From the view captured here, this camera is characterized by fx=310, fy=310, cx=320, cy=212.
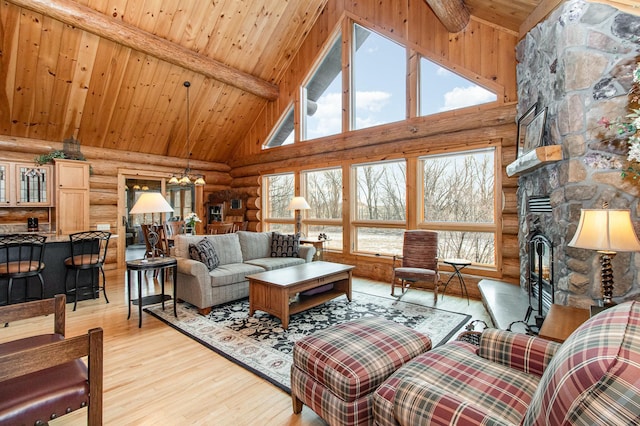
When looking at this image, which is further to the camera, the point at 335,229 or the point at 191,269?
the point at 335,229

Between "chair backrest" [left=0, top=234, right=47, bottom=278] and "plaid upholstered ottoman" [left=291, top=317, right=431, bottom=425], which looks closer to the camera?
"plaid upholstered ottoman" [left=291, top=317, right=431, bottom=425]

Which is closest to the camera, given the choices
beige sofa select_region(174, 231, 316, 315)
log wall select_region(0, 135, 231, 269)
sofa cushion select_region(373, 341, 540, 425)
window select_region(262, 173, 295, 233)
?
sofa cushion select_region(373, 341, 540, 425)

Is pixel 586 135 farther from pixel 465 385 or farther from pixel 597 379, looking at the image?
pixel 597 379

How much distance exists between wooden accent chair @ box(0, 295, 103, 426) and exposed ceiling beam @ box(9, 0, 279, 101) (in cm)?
513

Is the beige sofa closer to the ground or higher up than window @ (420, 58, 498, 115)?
closer to the ground

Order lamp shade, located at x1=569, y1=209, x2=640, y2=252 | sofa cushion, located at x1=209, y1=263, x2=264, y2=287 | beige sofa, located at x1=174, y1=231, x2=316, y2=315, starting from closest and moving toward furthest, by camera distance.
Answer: lamp shade, located at x1=569, y1=209, x2=640, y2=252
beige sofa, located at x1=174, y1=231, x2=316, y2=315
sofa cushion, located at x1=209, y1=263, x2=264, y2=287

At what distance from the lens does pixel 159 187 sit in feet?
26.0

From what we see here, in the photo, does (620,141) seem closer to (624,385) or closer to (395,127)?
(624,385)

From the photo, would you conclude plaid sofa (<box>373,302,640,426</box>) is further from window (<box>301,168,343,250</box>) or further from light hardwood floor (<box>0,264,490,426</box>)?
window (<box>301,168,343,250</box>)

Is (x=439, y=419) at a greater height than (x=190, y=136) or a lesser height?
lesser

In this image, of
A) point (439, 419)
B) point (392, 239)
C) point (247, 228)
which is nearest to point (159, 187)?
point (247, 228)

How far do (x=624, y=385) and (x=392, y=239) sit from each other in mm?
4999

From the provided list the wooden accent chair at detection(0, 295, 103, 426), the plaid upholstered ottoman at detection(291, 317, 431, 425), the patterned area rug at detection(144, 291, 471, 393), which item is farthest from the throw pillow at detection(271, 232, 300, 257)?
the wooden accent chair at detection(0, 295, 103, 426)

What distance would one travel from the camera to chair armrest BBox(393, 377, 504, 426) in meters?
1.23
